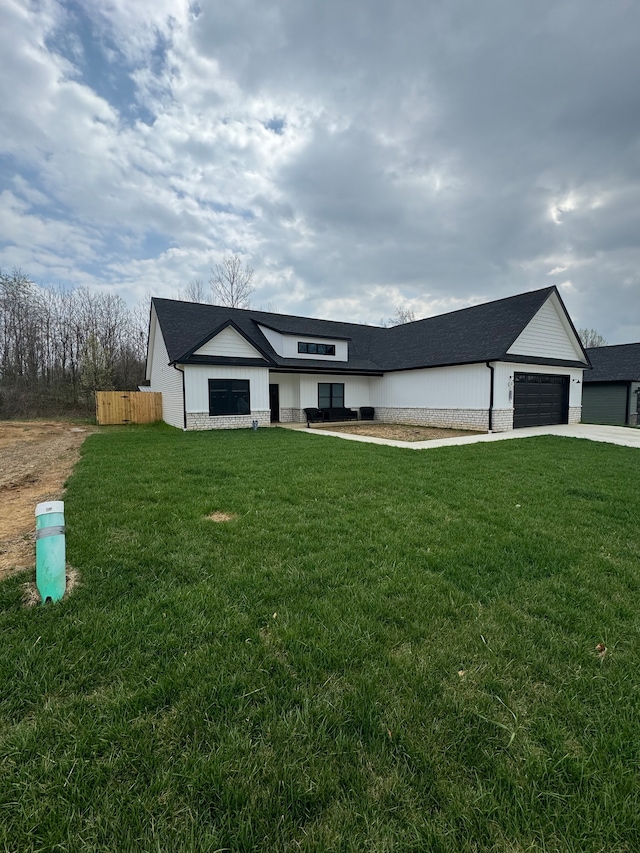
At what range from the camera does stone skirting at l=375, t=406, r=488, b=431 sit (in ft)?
52.6

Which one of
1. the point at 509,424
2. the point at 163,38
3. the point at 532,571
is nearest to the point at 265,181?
the point at 163,38

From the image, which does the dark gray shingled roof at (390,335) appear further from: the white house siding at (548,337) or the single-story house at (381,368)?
the white house siding at (548,337)

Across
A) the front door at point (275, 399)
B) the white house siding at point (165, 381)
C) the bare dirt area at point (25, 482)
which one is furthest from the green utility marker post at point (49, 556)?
the front door at point (275, 399)

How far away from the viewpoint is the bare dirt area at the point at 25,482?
12.5 ft

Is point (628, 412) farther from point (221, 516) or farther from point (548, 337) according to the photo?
point (221, 516)

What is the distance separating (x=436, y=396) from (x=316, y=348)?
6.83 m

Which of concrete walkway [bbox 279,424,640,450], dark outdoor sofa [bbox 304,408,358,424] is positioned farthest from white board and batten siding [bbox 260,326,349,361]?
concrete walkway [bbox 279,424,640,450]

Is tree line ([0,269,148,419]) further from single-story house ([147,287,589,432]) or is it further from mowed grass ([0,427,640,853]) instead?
mowed grass ([0,427,640,853])

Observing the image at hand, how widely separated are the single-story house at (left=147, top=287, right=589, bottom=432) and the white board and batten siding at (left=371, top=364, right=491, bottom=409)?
0.05m

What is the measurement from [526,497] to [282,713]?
5333mm

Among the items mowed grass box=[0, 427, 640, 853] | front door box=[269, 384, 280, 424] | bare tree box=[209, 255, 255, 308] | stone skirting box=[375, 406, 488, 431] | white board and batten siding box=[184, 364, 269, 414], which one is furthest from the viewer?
bare tree box=[209, 255, 255, 308]

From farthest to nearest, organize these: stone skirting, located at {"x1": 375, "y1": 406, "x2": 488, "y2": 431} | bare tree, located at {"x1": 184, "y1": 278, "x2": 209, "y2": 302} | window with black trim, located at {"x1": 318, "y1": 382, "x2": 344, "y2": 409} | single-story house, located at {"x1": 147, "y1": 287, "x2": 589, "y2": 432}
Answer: bare tree, located at {"x1": 184, "y1": 278, "x2": 209, "y2": 302} < window with black trim, located at {"x1": 318, "y1": 382, "x2": 344, "y2": 409} < stone skirting, located at {"x1": 375, "y1": 406, "x2": 488, "y2": 431} < single-story house, located at {"x1": 147, "y1": 287, "x2": 589, "y2": 432}

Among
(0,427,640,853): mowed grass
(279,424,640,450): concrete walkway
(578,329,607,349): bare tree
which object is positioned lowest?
(0,427,640,853): mowed grass

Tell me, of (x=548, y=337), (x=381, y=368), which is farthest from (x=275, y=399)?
(x=548, y=337)
